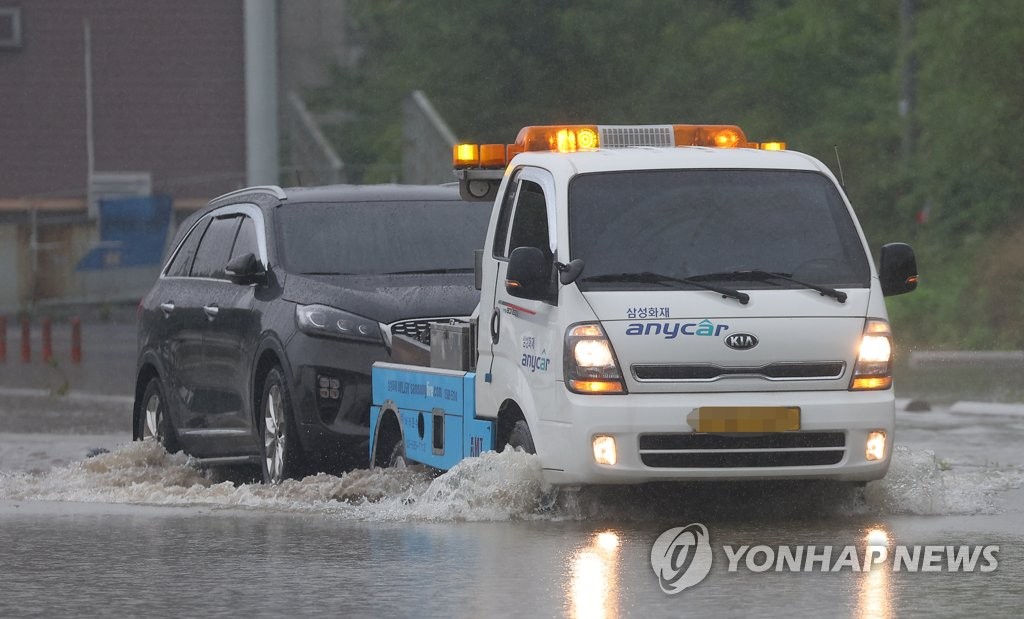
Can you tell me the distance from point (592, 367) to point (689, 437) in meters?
0.54

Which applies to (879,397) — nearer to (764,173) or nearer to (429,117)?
(764,173)

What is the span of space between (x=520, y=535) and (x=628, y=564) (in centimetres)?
105

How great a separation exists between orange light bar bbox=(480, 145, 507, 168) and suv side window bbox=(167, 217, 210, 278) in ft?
10.6

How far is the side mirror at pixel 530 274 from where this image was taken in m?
10.4

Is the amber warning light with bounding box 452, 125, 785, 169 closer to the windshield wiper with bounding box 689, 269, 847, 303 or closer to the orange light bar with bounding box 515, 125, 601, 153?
the orange light bar with bounding box 515, 125, 601, 153

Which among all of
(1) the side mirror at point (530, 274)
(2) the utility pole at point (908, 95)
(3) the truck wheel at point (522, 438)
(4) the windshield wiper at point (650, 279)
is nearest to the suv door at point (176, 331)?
(3) the truck wheel at point (522, 438)

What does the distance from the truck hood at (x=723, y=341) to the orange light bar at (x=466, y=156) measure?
6.60 ft

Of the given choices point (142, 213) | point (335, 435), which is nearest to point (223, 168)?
point (142, 213)

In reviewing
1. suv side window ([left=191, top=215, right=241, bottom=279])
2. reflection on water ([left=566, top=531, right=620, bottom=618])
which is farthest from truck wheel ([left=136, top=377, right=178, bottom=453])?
reflection on water ([left=566, top=531, right=620, bottom=618])

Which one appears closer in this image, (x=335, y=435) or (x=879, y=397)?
(x=879, y=397)

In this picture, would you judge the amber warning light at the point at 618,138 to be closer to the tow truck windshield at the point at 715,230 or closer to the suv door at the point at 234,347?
the tow truck windshield at the point at 715,230

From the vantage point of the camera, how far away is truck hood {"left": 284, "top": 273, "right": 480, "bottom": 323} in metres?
12.5

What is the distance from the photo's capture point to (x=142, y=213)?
40.6 meters

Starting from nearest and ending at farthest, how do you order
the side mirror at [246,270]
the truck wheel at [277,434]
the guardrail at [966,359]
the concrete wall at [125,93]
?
the truck wheel at [277,434] < the side mirror at [246,270] < the guardrail at [966,359] < the concrete wall at [125,93]
